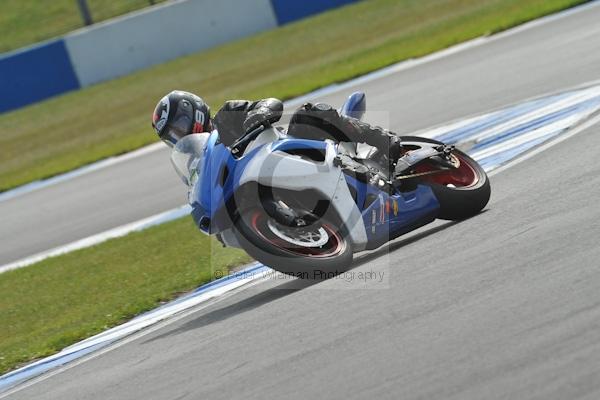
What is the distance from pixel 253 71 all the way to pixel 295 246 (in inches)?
659

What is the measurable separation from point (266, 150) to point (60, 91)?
21.7 m

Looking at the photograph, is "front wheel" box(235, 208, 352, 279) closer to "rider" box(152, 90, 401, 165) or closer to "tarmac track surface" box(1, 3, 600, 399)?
"tarmac track surface" box(1, 3, 600, 399)

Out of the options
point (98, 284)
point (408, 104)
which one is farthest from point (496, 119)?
point (98, 284)

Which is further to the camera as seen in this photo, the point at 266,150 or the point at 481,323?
the point at 266,150

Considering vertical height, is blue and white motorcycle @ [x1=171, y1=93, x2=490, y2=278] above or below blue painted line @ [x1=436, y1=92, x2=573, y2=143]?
above

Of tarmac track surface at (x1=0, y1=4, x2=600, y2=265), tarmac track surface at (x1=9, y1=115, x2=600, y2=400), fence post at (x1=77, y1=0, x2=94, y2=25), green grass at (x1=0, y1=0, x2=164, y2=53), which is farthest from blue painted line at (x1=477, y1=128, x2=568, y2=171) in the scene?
green grass at (x1=0, y1=0, x2=164, y2=53)

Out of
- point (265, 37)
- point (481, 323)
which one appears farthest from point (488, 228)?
point (265, 37)

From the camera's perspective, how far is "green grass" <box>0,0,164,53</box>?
30.4 m

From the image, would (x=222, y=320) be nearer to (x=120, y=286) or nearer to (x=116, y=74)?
(x=120, y=286)

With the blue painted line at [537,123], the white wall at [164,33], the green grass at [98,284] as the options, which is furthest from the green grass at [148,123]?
the blue painted line at [537,123]

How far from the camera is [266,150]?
640 cm

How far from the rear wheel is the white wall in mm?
20707

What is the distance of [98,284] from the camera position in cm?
941

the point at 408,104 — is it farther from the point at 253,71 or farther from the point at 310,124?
the point at 253,71
